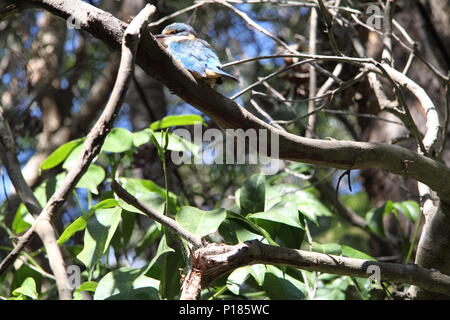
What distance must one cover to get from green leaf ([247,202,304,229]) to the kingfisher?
0.56 meters

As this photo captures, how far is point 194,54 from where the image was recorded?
2.73 metres

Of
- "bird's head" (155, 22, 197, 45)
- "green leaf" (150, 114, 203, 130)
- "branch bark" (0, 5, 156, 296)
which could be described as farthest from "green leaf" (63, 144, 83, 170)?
"branch bark" (0, 5, 156, 296)

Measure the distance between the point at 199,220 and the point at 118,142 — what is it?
2.98 ft

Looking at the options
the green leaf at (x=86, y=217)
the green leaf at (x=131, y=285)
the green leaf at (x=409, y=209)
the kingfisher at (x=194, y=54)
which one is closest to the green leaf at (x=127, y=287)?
the green leaf at (x=131, y=285)

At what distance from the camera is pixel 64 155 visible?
10.2 feet

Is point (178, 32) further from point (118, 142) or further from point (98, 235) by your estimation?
point (98, 235)

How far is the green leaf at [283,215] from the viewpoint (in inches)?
92.5

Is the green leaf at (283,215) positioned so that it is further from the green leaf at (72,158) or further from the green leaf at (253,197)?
the green leaf at (72,158)

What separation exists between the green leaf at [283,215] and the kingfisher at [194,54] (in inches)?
22.1

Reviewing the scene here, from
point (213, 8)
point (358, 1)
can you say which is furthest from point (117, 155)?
point (213, 8)

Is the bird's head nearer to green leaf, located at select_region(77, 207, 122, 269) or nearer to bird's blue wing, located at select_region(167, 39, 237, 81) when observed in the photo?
bird's blue wing, located at select_region(167, 39, 237, 81)

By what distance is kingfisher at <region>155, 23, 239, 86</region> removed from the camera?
248cm

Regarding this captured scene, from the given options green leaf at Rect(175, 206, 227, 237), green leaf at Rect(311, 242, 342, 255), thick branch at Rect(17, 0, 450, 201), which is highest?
thick branch at Rect(17, 0, 450, 201)
